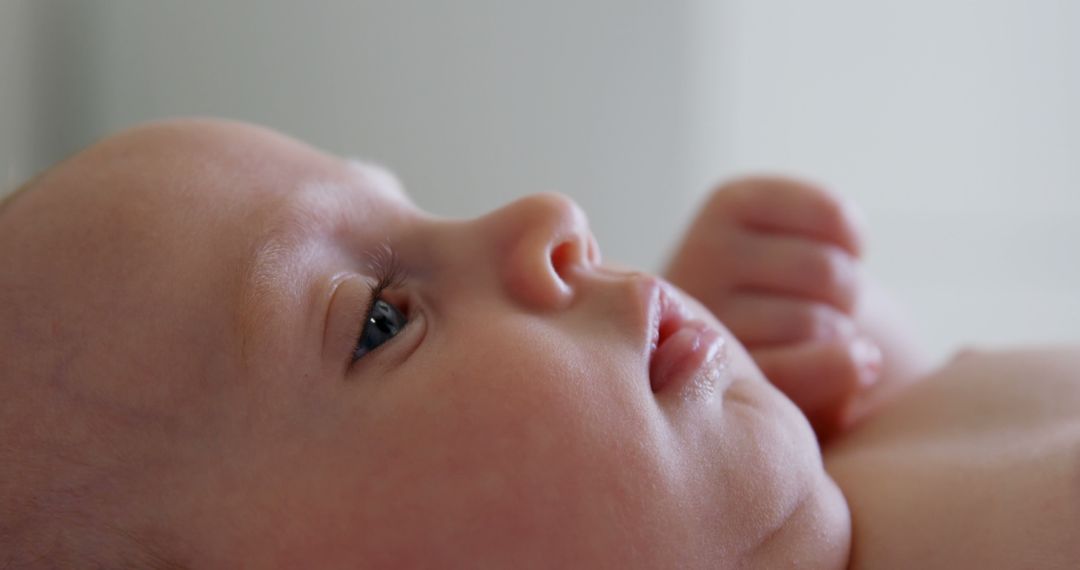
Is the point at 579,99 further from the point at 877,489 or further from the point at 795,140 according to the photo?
the point at 877,489

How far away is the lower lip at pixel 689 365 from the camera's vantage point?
534 millimetres

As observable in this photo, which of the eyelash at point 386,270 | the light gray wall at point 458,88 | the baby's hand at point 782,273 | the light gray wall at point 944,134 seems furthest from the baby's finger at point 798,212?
the light gray wall at point 944,134

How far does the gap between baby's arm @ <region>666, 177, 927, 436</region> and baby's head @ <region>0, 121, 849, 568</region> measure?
0.27 m

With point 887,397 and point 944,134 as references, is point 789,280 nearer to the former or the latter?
point 887,397

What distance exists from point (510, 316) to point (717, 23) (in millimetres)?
1514

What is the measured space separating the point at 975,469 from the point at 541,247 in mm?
288

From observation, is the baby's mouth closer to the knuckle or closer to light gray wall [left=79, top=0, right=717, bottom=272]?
the knuckle

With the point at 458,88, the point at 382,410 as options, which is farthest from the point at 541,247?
the point at 458,88

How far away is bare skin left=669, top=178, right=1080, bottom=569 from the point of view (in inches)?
20.9

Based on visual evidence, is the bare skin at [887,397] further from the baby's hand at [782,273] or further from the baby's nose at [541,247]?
the baby's nose at [541,247]

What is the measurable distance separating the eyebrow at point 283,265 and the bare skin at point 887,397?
35 centimetres

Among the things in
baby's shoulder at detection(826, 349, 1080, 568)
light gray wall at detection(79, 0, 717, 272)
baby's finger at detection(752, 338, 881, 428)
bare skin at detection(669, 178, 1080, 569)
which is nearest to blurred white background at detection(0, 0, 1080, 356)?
light gray wall at detection(79, 0, 717, 272)

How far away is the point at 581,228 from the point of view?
0.61 meters

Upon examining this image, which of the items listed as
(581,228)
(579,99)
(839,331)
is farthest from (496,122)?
(581,228)
